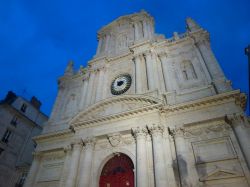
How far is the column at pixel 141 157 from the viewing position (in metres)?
9.48

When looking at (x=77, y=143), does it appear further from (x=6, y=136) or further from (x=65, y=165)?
(x=6, y=136)

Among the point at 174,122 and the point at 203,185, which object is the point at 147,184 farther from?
the point at 174,122

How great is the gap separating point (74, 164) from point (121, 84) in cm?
675

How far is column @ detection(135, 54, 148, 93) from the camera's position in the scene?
45.9 ft

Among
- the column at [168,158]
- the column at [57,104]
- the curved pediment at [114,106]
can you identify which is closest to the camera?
the column at [168,158]

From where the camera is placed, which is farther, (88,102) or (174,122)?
(88,102)

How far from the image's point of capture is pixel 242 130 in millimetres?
9422

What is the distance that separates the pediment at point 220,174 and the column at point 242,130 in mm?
721

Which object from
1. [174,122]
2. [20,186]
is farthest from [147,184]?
[20,186]

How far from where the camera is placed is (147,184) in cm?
→ 937

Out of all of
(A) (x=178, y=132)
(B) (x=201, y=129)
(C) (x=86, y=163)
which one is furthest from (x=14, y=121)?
(B) (x=201, y=129)

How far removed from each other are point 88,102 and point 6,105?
32.5 feet

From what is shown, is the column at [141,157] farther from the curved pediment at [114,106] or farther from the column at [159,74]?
the column at [159,74]

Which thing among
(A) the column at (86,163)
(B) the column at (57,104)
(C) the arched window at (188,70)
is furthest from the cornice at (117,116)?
(B) the column at (57,104)
